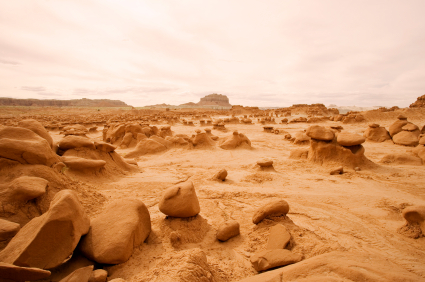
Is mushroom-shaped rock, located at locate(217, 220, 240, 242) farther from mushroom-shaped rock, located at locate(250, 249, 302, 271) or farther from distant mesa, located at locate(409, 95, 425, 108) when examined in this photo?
distant mesa, located at locate(409, 95, 425, 108)

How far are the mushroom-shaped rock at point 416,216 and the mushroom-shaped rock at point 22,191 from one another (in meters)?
5.03

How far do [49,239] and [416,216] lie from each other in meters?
4.41

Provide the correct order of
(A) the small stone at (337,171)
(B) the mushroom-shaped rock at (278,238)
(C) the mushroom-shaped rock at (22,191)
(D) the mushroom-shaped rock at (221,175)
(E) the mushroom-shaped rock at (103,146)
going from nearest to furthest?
(B) the mushroom-shaped rock at (278,238)
(C) the mushroom-shaped rock at (22,191)
(D) the mushroom-shaped rock at (221,175)
(A) the small stone at (337,171)
(E) the mushroom-shaped rock at (103,146)

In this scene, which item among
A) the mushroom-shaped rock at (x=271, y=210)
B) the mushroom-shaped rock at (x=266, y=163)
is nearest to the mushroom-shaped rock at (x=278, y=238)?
the mushroom-shaped rock at (x=271, y=210)

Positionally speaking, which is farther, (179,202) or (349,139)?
(349,139)

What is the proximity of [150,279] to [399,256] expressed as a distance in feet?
9.21

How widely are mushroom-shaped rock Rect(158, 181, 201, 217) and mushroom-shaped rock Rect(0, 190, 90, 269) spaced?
1.14m

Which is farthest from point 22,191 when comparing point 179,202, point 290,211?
point 290,211

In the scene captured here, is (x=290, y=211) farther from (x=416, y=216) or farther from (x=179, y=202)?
(x=179, y=202)

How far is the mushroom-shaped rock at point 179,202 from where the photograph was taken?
9.96 ft

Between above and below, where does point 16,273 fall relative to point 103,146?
below

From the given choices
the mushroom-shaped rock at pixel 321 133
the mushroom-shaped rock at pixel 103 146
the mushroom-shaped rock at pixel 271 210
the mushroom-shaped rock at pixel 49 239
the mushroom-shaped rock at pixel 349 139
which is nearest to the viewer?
the mushroom-shaped rock at pixel 49 239

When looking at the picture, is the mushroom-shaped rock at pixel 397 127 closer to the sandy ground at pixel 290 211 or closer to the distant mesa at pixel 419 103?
the sandy ground at pixel 290 211

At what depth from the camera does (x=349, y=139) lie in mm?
6109
